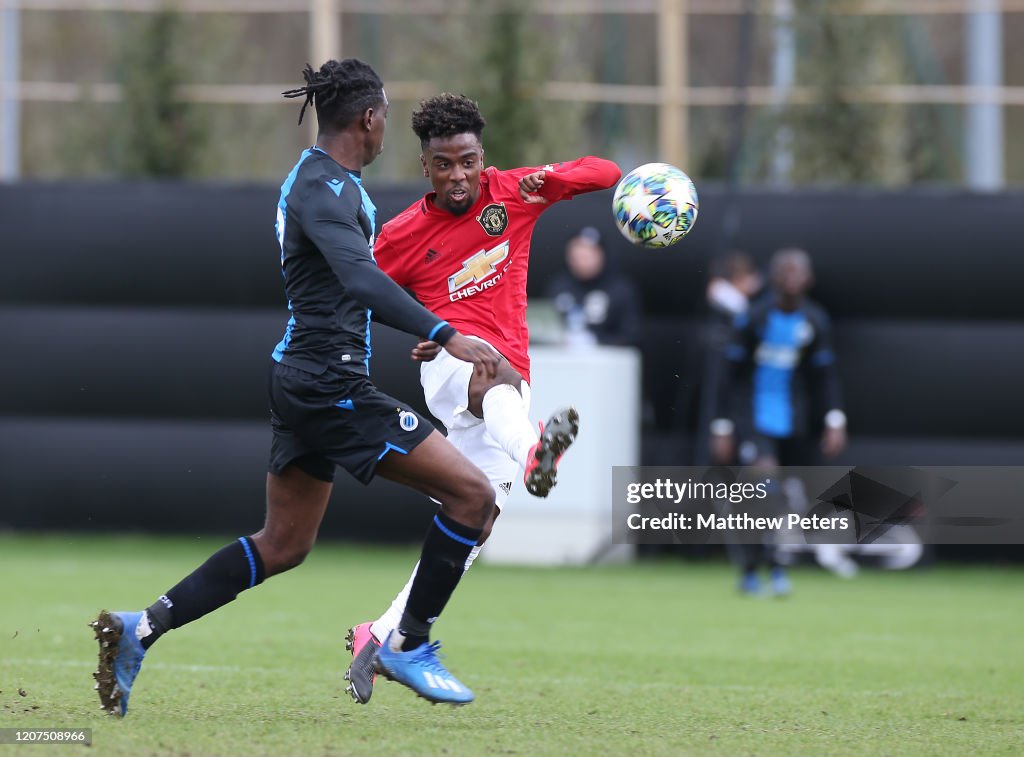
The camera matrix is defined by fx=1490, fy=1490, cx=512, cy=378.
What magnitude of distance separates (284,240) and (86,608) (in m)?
4.26

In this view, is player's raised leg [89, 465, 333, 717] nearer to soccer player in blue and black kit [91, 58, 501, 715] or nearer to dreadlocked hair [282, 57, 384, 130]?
soccer player in blue and black kit [91, 58, 501, 715]

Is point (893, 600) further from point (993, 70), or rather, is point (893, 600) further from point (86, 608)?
point (993, 70)

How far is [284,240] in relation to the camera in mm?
5395

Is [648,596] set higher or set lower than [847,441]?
lower

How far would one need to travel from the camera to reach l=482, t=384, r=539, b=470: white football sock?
18.5ft

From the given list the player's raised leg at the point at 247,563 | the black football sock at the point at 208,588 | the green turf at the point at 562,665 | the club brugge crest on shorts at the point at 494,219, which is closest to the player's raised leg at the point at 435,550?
the green turf at the point at 562,665

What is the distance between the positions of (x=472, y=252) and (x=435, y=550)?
1317 millimetres

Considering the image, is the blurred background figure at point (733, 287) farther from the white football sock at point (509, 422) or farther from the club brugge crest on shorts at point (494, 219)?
the white football sock at point (509, 422)

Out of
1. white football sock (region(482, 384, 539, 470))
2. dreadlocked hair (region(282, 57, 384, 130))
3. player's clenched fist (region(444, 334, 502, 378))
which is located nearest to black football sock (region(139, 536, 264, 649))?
white football sock (region(482, 384, 539, 470))

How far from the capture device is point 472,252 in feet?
20.2

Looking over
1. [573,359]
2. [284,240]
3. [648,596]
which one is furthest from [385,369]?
[284,240]

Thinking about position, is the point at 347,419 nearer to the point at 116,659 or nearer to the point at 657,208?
the point at 116,659

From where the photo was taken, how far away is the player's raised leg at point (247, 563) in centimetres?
546

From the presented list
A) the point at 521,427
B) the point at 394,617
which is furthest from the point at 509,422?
the point at 394,617
